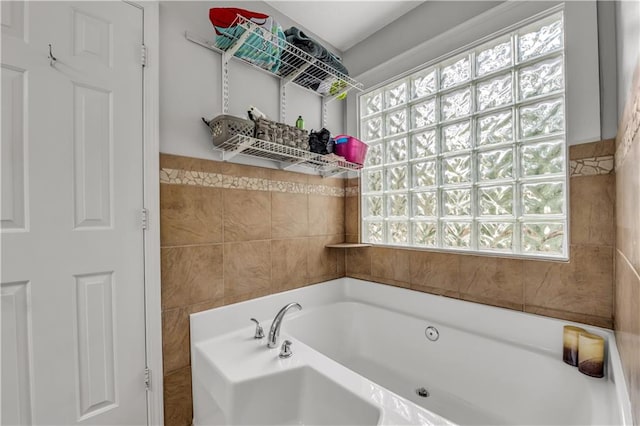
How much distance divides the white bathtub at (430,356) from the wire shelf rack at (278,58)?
1331 mm

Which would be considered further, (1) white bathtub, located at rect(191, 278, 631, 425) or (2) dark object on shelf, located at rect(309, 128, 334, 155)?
(2) dark object on shelf, located at rect(309, 128, 334, 155)

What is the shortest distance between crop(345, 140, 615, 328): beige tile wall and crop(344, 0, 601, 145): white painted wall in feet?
0.57

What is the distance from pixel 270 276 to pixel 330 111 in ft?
4.27

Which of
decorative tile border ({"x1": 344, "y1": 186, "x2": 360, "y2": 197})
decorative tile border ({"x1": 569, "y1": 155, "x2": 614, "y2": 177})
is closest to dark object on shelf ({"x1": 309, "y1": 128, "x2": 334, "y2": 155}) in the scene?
decorative tile border ({"x1": 344, "y1": 186, "x2": 360, "y2": 197})

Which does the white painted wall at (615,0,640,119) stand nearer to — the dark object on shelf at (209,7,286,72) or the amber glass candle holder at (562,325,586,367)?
the amber glass candle holder at (562,325,586,367)

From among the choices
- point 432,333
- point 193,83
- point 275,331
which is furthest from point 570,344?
point 193,83

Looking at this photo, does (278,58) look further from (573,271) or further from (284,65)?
(573,271)

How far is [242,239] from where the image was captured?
1.52 metres

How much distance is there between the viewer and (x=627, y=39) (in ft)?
2.87

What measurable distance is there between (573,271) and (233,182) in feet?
5.55

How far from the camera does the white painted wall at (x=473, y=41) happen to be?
3.92 feet

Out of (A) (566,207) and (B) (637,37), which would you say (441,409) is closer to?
(A) (566,207)

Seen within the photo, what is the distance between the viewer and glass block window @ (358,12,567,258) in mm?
1340

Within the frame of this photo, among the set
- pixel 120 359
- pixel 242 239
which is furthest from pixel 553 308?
pixel 120 359
